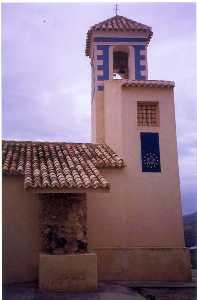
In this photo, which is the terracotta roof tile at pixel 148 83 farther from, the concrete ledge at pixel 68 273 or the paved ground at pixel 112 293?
the paved ground at pixel 112 293

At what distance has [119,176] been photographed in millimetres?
12250

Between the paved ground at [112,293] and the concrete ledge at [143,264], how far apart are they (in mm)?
646

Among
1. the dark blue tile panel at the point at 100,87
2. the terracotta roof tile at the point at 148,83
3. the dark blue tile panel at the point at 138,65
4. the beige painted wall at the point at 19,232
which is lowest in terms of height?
the beige painted wall at the point at 19,232

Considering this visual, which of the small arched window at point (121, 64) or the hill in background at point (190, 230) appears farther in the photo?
the hill in background at point (190, 230)

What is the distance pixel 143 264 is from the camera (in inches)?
446

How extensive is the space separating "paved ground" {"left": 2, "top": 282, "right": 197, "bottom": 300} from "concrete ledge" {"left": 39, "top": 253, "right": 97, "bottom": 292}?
29 centimetres

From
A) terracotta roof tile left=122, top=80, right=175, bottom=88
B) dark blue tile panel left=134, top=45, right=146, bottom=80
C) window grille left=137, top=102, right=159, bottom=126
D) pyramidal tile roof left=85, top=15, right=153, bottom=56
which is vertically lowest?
window grille left=137, top=102, right=159, bottom=126

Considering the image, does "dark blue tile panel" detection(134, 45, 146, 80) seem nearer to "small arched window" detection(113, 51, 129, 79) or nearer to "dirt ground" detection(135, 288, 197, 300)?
"small arched window" detection(113, 51, 129, 79)

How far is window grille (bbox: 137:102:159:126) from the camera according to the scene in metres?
13.4

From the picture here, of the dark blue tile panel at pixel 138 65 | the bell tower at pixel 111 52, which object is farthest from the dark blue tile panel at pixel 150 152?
the dark blue tile panel at pixel 138 65

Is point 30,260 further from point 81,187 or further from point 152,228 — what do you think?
point 152,228

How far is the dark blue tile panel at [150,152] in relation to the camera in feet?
41.7

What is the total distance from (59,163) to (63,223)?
238cm

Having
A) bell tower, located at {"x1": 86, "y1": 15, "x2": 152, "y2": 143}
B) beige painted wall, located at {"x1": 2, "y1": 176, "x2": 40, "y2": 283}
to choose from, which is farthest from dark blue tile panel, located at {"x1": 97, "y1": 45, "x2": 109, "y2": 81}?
beige painted wall, located at {"x1": 2, "y1": 176, "x2": 40, "y2": 283}
